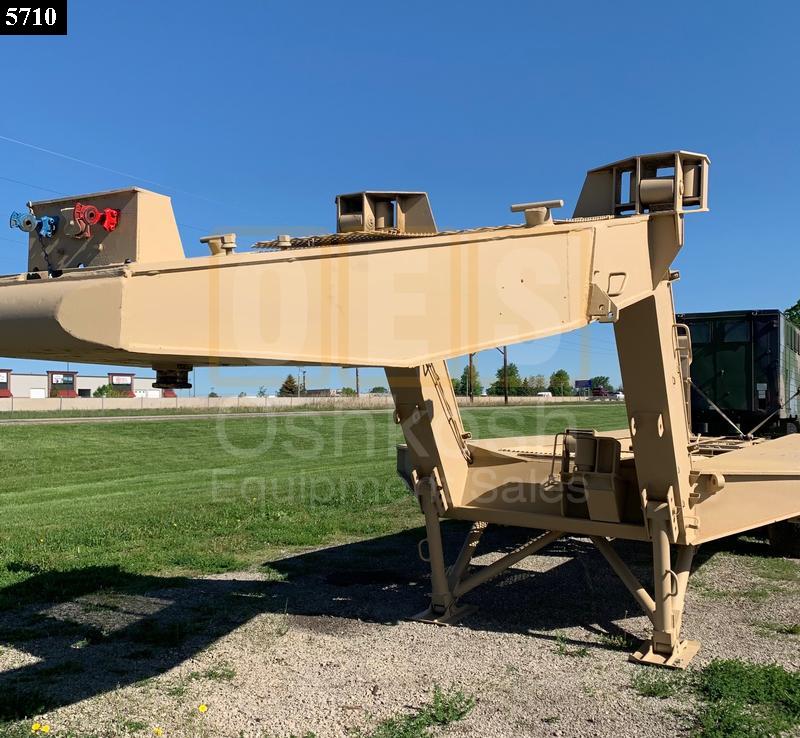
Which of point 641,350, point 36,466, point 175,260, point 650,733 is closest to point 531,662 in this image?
point 650,733

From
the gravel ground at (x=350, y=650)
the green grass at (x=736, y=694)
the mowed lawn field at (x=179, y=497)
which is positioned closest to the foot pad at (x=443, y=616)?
the gravel ground at (x=350, y=650)

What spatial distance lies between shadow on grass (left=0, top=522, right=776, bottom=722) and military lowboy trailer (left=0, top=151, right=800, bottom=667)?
2.02 ft

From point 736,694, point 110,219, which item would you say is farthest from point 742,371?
point 110,219

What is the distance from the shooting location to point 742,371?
12.9 metres

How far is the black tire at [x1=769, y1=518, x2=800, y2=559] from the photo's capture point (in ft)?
27.6

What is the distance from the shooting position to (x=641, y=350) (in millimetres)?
5113

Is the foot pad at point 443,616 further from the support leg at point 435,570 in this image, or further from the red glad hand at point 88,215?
the red glad hand at point 88,215

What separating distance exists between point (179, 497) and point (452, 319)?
34.7ft

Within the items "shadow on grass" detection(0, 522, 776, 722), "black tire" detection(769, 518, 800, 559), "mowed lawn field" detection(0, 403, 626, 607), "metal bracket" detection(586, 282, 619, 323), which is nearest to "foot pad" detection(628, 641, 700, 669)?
"shadow on grass" detection(0, 522, 776, 722)

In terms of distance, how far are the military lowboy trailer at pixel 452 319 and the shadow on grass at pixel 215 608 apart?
0.62 m

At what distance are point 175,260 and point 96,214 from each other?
35 centimetres

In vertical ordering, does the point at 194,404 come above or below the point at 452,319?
below

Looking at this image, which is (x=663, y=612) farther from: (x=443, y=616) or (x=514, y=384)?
(x=514, y=384)

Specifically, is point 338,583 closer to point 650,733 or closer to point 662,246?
point 650,733
